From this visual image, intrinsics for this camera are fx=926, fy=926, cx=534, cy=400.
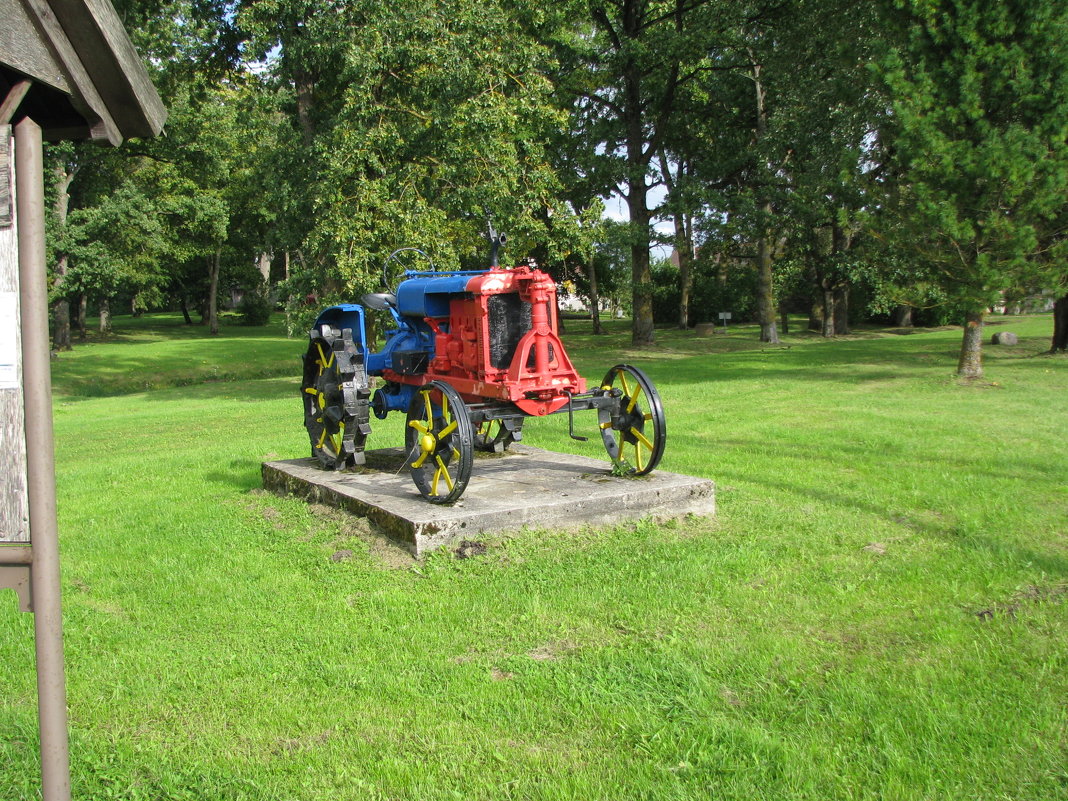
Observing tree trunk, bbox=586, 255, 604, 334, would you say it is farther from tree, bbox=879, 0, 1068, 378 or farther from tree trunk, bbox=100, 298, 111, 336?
tree trunk, bbox=100, 298, 111, 336

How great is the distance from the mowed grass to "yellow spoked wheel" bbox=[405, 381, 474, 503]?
54cm

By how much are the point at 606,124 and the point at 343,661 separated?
2328 centimetres

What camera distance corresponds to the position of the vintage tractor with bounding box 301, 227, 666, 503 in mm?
6660

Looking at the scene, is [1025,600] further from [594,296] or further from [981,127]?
[594,296]

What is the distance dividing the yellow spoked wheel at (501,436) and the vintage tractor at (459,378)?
2cm

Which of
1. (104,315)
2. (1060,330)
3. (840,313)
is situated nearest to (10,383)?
(1060,330)

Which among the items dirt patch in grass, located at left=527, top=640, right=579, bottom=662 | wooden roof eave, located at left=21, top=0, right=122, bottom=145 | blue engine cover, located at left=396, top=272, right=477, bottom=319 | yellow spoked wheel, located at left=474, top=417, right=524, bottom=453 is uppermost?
wooden roof eave, located at left=21, top=0, right=122, bottom=145

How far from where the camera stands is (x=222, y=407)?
58.6ft

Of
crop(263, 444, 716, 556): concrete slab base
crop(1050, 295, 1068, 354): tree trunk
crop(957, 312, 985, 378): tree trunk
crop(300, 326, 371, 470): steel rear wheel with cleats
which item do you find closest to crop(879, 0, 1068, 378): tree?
crop(957, 312, 985, 378): tree trunk

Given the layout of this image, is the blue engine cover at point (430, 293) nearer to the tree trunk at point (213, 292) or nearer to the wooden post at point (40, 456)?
the wooden post at point (40, 456)

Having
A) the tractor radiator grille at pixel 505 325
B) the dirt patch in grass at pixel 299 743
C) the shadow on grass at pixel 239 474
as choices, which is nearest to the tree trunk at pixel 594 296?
the shadow on grass at pixel 239 474

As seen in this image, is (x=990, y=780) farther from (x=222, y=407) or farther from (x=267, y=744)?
(x=222, y=407)

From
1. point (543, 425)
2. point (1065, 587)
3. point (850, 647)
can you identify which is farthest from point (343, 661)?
point (543, 425)

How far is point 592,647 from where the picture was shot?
15.0 ft
